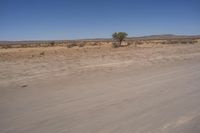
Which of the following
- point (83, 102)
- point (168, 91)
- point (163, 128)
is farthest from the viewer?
point (168, 91)

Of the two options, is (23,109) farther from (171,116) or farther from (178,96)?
(178,96)

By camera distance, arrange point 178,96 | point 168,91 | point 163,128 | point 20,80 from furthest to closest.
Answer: point 20,80, point 168,91, point 178,96, point 163,128

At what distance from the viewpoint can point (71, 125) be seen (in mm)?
4227

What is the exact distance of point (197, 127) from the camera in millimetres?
4117

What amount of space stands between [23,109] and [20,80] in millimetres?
3650

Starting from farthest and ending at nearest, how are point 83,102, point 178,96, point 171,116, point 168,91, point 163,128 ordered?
point 168,91 < point 178,96 < point 83,102 < point 171,116 < point 163,128

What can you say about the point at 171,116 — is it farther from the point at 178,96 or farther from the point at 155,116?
the point at 178,96

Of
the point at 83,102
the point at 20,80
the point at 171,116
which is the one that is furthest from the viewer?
the point at 20,80

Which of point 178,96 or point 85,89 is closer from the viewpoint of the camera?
point 178,96

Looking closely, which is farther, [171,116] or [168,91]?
[168,91]

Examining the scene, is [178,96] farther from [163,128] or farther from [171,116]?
[163,128]

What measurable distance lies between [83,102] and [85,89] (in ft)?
4.74

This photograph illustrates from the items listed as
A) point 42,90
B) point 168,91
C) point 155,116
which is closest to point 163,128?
point 155,116

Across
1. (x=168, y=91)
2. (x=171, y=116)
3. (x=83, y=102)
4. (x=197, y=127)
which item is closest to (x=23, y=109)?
(x=83, y=102)
